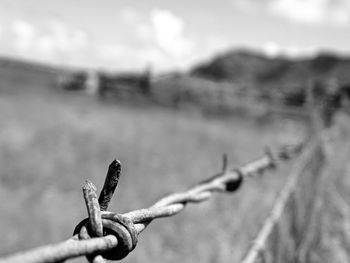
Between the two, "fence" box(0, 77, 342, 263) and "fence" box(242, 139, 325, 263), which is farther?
"fence" box(242, 139, 325, 263)

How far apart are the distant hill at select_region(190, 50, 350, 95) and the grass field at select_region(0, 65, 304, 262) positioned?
5353cm

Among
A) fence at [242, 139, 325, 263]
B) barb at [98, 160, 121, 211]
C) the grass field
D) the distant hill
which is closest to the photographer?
barb at [98, 160, 121, 211]

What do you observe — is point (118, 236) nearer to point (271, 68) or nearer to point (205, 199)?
point (205, 199)

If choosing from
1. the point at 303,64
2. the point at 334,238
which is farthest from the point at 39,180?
the point at 303,64

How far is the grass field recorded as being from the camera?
5.01 metres

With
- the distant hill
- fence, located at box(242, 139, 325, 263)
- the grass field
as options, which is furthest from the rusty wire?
the distant hill

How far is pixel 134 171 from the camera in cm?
796

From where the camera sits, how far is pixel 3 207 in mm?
6199

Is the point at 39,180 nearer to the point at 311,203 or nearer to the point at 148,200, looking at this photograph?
the point at 148,200

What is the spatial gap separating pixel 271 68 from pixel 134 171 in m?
67.1

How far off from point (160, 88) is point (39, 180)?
10601 millimetres

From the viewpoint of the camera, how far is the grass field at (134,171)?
5.01 m

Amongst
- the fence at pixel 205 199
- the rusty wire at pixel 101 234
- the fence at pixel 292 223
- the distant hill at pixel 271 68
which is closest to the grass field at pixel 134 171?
the fence at pixel 292 223

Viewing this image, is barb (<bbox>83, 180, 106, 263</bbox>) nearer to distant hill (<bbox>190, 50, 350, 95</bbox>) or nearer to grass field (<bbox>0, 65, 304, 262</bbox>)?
grass field (<bbox>0, 65, 304, 262</bbox>)
